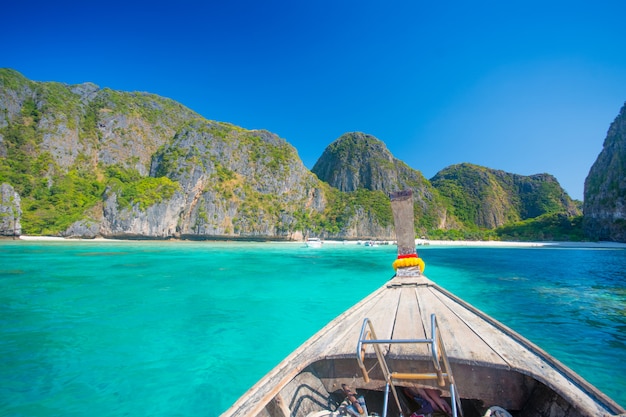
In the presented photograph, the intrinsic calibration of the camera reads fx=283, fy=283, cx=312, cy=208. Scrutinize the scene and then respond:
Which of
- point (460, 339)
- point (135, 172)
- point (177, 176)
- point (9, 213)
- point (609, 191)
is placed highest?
point (135, 172)

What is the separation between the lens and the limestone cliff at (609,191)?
190 feet

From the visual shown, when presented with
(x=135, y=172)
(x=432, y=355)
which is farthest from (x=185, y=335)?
(x=135, y=172)

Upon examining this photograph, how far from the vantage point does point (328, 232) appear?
100125mm

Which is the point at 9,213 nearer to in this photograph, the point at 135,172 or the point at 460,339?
the point at 135,172

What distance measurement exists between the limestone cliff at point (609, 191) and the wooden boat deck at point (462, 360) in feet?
262

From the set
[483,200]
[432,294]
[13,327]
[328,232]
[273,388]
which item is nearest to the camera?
[273,388]

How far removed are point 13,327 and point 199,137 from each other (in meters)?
A: 91.9

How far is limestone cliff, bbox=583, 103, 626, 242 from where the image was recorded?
5778 centimetres

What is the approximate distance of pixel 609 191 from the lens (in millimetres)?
60281

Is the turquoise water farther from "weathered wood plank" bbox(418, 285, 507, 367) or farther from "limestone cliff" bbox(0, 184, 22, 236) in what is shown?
"limestone cliff" bbox(0, 184, 22, 236)

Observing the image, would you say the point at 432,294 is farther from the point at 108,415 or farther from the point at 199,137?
the point at 199,137

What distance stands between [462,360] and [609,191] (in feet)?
278

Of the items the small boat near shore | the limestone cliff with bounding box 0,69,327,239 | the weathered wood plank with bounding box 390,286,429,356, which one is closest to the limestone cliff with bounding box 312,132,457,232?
the limestone cliff with bounding box 0,69,327,239

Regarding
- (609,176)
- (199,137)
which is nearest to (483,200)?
(609,176)
